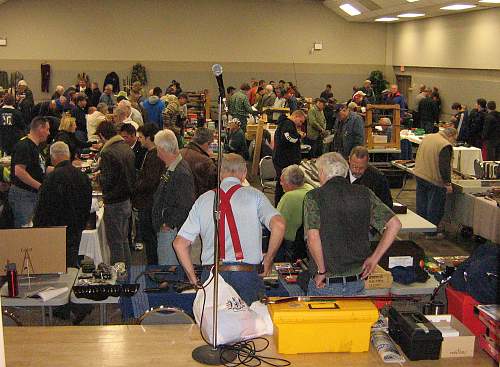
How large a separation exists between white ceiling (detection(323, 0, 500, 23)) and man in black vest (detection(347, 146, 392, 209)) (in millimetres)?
7287

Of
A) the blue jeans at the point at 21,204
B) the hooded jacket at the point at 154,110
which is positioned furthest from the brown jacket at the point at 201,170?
the hooded jacket at the point at 154,110

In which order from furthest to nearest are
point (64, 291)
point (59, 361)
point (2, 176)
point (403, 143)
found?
point (403, 143) < point (2, 176) < point (64, 291) < point (59, 361)

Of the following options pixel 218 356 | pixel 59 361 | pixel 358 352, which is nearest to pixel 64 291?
pixel 59 361

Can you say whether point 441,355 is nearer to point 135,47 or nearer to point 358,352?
point 358,352

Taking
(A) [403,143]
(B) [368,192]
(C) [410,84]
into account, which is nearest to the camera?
(B) [368,192]

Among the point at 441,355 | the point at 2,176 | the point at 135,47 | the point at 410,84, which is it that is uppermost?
the point at 135,47

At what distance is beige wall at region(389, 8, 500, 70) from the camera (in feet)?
42.5

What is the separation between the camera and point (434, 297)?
3.70 meters

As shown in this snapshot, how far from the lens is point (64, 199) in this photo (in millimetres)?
4625

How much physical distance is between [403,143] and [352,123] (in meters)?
2.13

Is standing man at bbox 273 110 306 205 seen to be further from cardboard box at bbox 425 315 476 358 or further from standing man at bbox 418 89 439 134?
standing man at bbox 418 89 439 134

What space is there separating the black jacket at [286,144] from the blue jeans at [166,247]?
330cm

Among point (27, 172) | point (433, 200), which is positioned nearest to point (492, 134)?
point (433, 200)

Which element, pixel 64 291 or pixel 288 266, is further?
pixel 288 266
